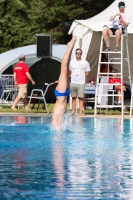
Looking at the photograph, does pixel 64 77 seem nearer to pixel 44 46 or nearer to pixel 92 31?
pixel 92 31

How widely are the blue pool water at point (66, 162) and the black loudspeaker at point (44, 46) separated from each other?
26.7 feet

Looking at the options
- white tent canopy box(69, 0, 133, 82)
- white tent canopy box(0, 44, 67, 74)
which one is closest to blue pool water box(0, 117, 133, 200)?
white tent canopy box(69, 0, 133, 82)

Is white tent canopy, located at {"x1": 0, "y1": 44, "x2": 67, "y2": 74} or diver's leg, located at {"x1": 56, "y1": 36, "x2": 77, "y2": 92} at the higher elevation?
white tent canopy, located at {"x1": 0, "y1": 44, "x2": 67, "y2": 74}

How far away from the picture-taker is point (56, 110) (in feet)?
41.8

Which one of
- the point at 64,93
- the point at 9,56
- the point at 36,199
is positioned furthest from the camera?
the point at 9,56

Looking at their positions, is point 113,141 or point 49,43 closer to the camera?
point 113,141

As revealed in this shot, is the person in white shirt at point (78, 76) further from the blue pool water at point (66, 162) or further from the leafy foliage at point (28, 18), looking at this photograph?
the leafy foliage at point (28, 18)

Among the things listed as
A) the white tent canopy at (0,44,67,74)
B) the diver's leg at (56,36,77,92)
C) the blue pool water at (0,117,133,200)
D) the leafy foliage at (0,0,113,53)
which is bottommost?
the blue pool water at (0,117,133,200)

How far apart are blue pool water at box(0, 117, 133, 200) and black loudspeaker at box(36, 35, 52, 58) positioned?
26.7ft

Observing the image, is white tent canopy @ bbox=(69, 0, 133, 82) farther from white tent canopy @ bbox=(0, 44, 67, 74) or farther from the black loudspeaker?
white tent canopy @ bbox=(0, 44, 67, 74)

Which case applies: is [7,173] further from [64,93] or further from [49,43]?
[49,43]

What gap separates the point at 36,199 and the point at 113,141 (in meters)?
5.06

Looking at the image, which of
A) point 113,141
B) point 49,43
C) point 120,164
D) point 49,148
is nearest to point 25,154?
point 49,148

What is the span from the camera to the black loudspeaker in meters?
21.7
